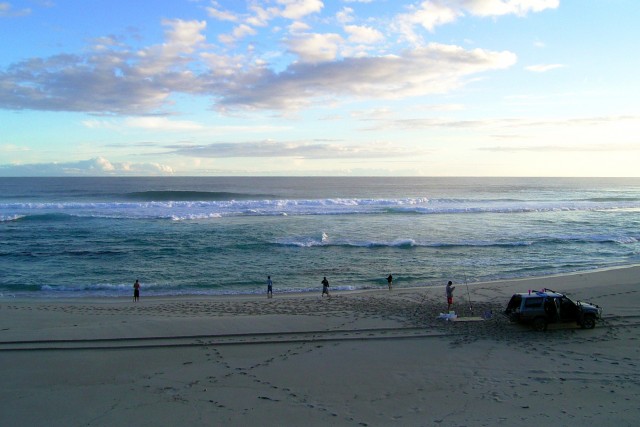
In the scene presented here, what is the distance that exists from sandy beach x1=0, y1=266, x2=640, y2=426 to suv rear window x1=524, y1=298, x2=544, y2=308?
0.69 metres

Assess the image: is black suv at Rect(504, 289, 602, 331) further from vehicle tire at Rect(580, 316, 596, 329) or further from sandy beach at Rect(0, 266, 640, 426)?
sandy beach at Rect(0, 266, 640, 426)

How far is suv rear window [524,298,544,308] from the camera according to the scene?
39.9ft

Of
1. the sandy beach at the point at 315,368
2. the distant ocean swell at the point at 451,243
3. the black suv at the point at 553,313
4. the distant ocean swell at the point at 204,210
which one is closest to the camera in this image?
the sandy beach at the point at 315,368

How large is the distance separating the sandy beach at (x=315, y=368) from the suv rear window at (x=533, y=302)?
69 cm

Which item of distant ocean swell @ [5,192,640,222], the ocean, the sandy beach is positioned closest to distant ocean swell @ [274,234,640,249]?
the ocean

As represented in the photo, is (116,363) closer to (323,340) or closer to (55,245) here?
(323,340)

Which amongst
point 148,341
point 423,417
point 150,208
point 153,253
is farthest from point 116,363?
point 150,208

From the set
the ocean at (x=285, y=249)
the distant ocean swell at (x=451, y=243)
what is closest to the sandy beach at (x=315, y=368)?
the ocean at (x=285, y=249)

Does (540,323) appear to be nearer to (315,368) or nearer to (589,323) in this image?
(589,323)

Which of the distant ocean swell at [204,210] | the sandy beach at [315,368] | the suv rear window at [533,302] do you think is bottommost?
the sandy beach at [315,368]

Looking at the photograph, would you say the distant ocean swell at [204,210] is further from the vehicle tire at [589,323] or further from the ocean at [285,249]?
the vehicle tire at [589,323]

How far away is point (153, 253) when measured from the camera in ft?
85.9

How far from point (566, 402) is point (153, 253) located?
22.9 meters

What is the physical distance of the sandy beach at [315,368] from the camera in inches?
308
